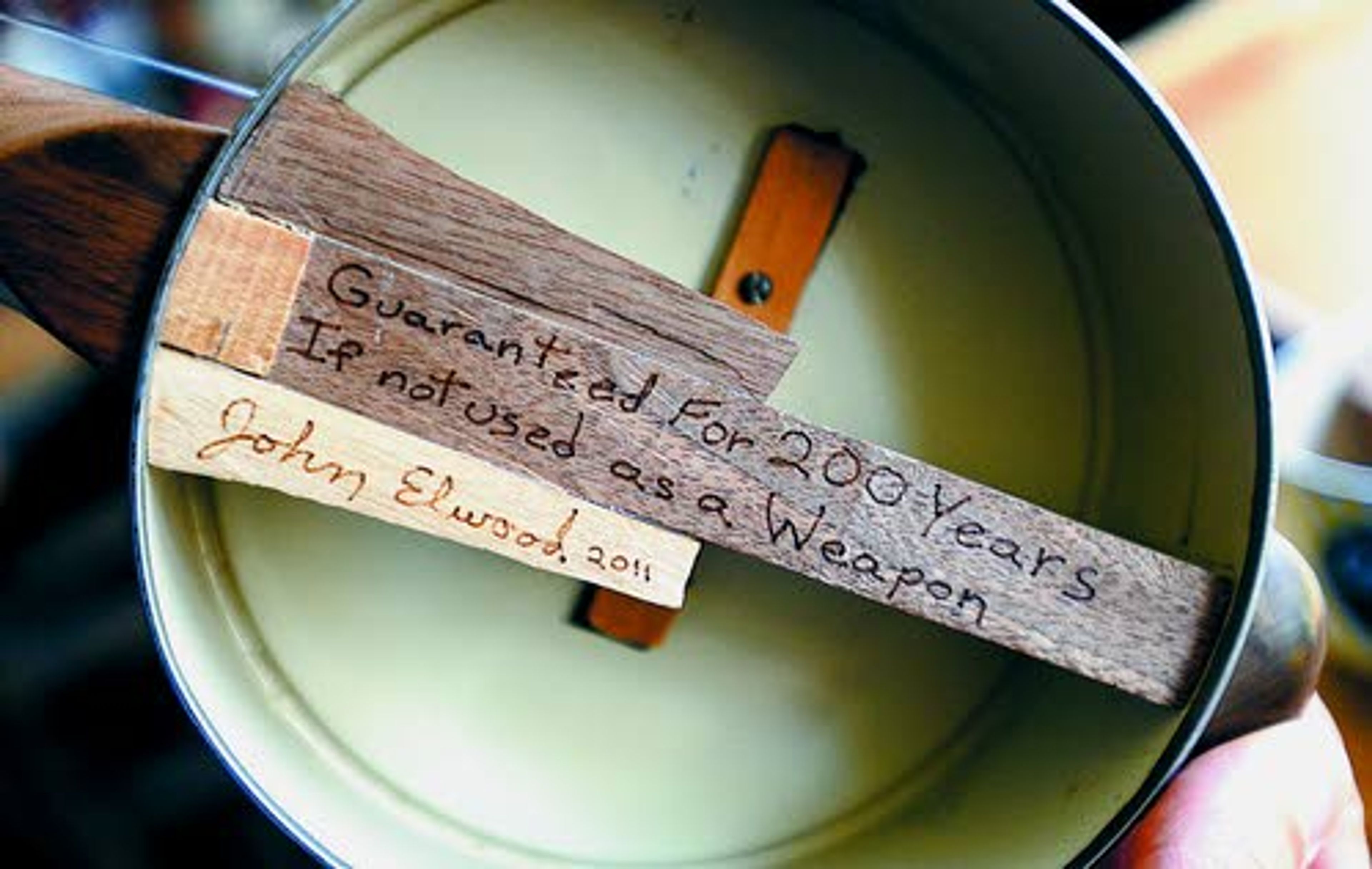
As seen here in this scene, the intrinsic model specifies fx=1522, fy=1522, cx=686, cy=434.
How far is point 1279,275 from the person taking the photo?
2.71 ft

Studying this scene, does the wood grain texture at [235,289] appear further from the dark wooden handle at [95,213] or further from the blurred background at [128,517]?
the blurred background at [128,517]

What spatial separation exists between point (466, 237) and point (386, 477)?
0.07 metres

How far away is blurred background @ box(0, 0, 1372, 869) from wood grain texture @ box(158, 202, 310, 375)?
1.26 ft

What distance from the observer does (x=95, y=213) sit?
41cm

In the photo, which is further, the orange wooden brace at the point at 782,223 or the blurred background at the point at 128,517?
the blurred background at the point at 128,517

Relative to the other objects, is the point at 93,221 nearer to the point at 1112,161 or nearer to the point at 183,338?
the point at 183,338

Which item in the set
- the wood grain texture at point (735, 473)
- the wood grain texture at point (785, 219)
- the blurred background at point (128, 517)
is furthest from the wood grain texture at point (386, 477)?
the blurred background at point (128, 517)

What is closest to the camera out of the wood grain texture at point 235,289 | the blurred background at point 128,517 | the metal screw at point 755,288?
the wood grain texture at point 235,289

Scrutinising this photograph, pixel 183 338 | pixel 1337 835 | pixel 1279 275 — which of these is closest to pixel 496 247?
pixel 183 338

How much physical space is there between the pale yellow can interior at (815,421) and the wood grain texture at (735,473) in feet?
0.13

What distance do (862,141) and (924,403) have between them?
0.31 ft

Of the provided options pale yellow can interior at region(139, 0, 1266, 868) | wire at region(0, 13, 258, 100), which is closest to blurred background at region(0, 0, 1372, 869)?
wire at region(0, 13, 258, 100)

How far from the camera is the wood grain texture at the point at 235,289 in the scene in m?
0.41

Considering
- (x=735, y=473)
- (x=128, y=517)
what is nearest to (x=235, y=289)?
(x=735, y=473)
